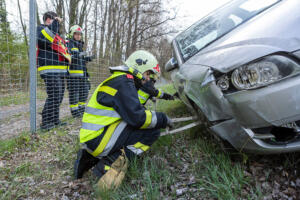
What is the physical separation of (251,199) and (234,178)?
0.18 m

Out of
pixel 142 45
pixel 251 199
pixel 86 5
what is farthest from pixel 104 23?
pixel 251 199

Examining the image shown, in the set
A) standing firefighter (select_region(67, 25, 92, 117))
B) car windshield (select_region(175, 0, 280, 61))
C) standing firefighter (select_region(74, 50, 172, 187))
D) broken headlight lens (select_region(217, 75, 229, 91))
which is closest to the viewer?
broken headlight lens (select_region(217, 75, 229, 91))

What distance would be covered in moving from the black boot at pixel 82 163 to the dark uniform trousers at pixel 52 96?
5.86ft

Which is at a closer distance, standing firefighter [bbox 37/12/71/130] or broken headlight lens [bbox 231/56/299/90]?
broken headlight lens [bbox 231/56/299/90]

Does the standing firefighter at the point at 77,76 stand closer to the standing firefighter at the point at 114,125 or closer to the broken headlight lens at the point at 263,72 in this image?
the standing firefighter at the point at 114,125

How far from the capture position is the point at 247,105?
4.30 ft

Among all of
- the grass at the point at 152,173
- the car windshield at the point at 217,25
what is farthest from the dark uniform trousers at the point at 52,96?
the car windshield at the point at 217,25

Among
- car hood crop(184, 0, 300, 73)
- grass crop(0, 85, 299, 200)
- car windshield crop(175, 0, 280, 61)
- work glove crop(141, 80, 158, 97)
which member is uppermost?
car windshield crop(175, 0, 280, 61)

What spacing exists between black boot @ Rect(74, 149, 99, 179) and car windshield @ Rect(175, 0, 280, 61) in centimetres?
161

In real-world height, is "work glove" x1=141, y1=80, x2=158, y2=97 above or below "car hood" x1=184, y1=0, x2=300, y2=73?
below

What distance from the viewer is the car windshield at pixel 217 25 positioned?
2.07 m

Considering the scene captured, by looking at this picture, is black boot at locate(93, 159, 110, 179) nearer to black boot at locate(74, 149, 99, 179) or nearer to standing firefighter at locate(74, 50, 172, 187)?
standing firefighter at locate(74, 50, 172, 187)

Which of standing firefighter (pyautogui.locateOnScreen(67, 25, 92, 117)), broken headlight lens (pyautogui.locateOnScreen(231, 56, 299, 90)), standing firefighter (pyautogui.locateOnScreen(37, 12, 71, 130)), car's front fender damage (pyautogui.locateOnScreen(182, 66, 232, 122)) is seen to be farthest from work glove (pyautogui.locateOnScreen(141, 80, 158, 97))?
standing firefighter (pyautogui.locateOnScreen(67, 25, 92, 117))

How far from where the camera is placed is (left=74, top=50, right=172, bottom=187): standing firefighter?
1.91 metres
